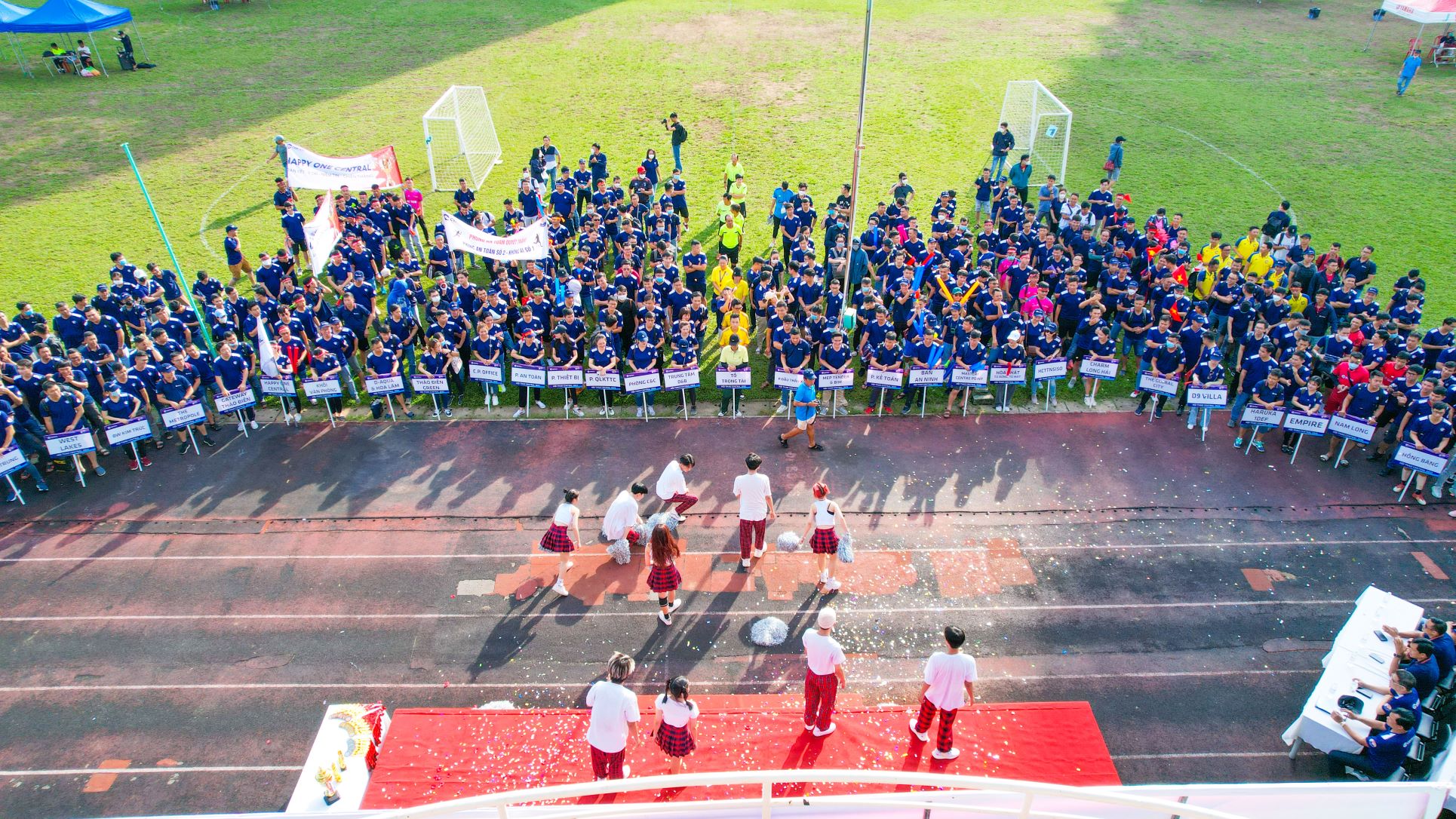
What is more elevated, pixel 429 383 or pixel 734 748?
pixel 429 383

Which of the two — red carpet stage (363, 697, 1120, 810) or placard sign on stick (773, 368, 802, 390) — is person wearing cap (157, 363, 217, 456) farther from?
placard sign on stick (773, 368, 802, 390)

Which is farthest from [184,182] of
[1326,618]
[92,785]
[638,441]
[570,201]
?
[1326,618]

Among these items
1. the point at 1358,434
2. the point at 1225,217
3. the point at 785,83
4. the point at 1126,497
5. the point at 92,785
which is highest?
the point at 785,83

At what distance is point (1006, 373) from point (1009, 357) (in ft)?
0.99

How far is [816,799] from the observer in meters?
5.36

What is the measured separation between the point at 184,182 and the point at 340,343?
14005 mm

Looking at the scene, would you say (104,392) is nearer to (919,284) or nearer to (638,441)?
(638,441)

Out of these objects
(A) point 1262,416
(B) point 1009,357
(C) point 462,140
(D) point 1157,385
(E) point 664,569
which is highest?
(C) point 462,140

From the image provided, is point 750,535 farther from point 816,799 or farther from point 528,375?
point 816,799

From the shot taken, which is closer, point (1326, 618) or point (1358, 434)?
point (1326, 618)

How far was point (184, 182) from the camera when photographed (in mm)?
24609

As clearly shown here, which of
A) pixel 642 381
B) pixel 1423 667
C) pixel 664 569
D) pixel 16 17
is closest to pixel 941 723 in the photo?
pixel 664 569

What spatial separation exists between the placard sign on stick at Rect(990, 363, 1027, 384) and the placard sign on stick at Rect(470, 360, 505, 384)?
8918 millimetres

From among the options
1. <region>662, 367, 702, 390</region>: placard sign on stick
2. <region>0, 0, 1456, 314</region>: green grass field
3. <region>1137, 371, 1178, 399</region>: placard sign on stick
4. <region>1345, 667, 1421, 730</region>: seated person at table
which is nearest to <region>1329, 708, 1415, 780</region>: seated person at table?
<region>1345, 667, 1421, 730</region>: seated person at table
